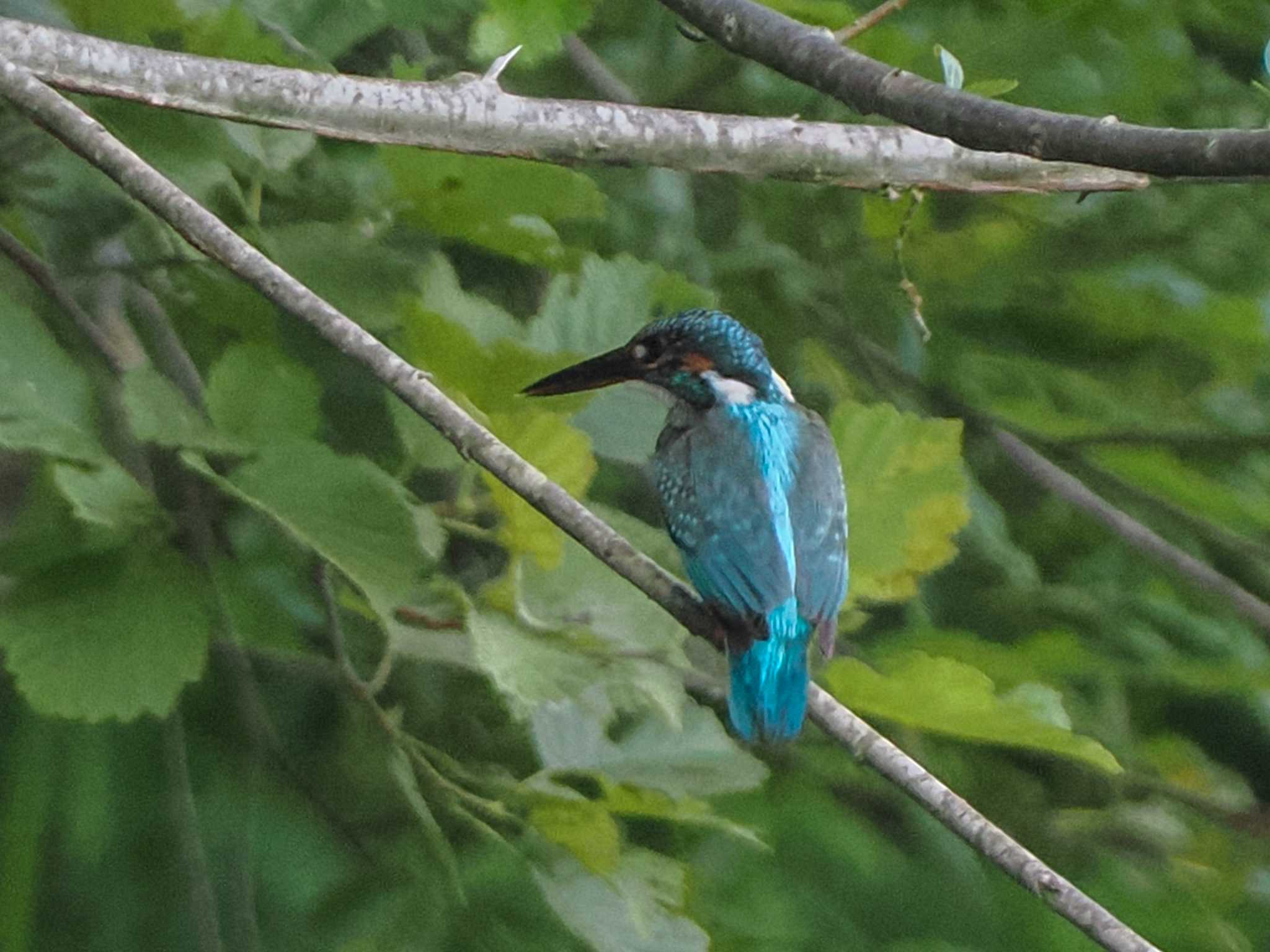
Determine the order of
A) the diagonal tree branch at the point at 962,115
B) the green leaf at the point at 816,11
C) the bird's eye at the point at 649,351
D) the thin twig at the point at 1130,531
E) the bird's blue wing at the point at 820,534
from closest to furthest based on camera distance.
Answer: the diagonal tree branch at the point at 962,115 → the green leaf at the point at 816,11 → the bird's blue wing at the point at 820,534 → the bird's eye at the point at 649,351 → the thin twig at the point at 1130,531

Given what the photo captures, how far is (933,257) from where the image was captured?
1.71 m

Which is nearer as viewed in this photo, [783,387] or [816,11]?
[816,11]

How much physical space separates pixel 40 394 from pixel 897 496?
590 mm

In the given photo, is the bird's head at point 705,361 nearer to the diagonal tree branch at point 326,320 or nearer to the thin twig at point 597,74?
the thin twig at point 597,74

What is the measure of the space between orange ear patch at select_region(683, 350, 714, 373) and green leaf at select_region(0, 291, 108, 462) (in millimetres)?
681

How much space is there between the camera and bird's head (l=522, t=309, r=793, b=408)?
1.57 m

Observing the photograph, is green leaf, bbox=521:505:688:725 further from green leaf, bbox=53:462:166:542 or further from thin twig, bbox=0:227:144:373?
thin twig, bbox=0:227:144:373

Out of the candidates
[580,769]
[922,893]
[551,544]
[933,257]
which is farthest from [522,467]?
[933,257]

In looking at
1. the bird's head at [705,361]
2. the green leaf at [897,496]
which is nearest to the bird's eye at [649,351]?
the bird's head at [705,361]

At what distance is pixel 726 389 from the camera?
1633 millimetres

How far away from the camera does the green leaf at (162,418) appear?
1.03 metres

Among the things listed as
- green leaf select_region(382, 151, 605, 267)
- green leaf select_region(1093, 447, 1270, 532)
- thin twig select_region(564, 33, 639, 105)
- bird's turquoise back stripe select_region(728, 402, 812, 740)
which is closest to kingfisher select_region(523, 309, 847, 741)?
bird's turquoise back stripe select_region(728, 402, 812, 740)

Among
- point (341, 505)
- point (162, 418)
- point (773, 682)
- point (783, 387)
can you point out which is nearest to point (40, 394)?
point (162, 418)

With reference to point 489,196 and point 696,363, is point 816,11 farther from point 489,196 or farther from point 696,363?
point 696,363
